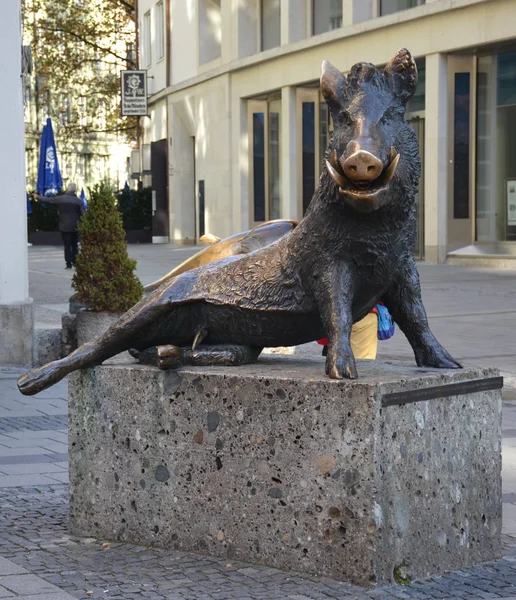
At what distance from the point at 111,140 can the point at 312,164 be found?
5219 centimetres

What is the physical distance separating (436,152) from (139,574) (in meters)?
20.6

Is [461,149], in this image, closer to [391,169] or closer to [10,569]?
[391,169]

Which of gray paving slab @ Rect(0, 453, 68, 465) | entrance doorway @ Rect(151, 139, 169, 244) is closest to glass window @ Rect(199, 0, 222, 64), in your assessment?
entrance doorway @ Rect(151, 139, 169, 244)

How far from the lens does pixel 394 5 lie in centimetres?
2644

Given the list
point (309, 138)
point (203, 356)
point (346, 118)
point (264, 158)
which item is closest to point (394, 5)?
point (309, 138)

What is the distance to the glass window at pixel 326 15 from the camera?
1126 inches

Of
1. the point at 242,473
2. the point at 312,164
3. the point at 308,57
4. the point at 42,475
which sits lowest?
the point at 42,475

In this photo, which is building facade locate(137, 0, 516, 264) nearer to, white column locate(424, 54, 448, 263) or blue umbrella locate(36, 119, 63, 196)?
white column locate(424, 54, 448, 263)

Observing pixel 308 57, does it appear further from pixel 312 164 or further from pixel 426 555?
pixel 426 555

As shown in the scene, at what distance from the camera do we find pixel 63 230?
26531 mm

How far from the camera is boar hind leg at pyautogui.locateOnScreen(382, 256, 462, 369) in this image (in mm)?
5027

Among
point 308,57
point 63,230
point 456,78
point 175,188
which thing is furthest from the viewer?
point 175,188

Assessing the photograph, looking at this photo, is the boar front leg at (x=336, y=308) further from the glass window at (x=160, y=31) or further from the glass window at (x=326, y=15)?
the glass window at (x=160, y=31)

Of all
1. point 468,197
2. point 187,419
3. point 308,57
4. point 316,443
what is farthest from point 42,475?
point 308,57
